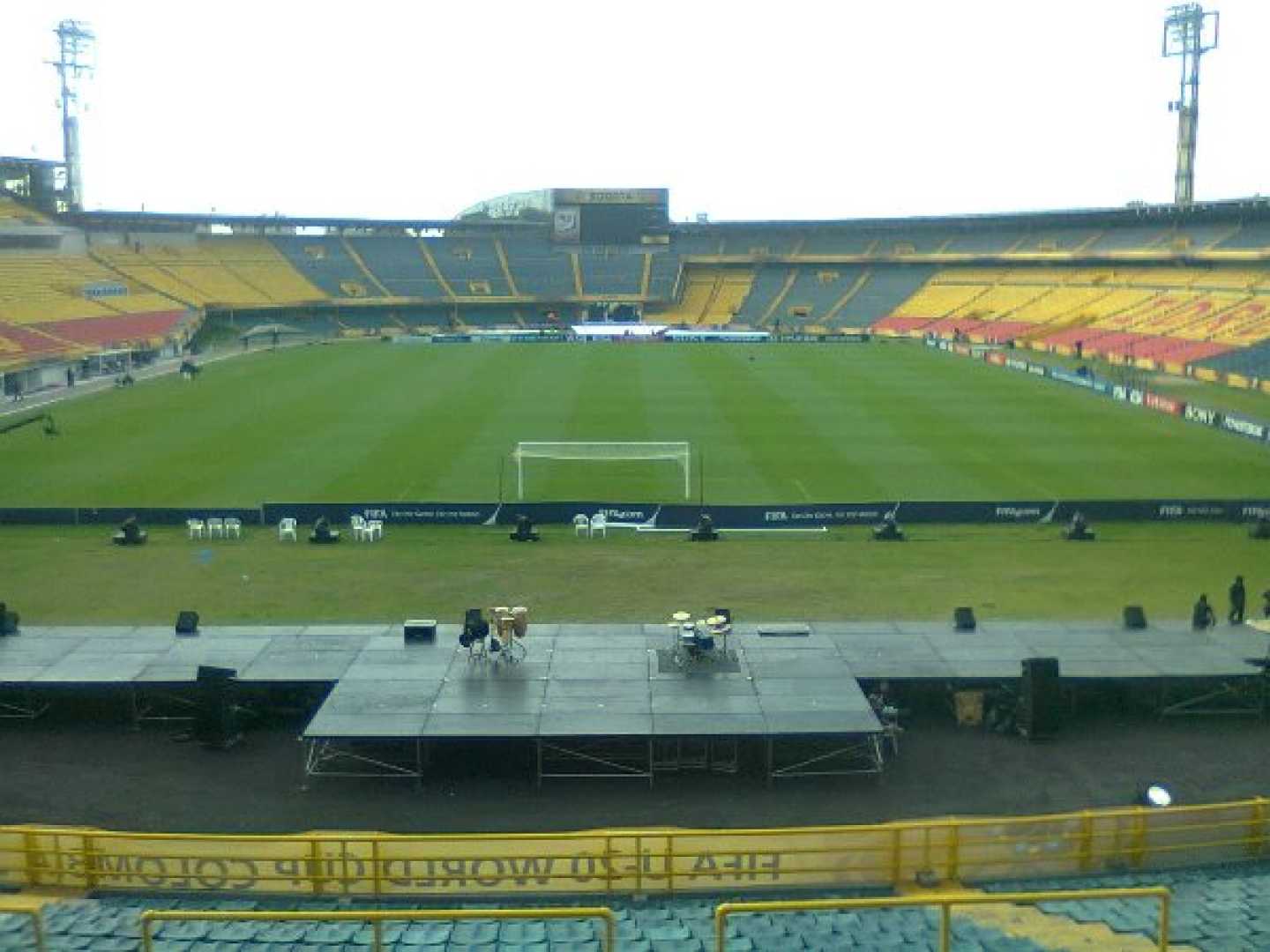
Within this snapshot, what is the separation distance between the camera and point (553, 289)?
12744 cm

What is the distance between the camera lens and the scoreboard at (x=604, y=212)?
131m

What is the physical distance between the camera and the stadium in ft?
39.8

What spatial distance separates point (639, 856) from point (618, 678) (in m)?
5.67

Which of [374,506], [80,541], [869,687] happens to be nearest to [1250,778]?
[869,687]

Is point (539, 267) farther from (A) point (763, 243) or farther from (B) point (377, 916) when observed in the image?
(B) point (377, 916)

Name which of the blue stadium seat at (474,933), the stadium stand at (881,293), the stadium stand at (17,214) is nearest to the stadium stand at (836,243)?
the stadium stand at (881,293)

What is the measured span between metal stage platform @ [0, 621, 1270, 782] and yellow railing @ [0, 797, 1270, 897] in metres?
2.97

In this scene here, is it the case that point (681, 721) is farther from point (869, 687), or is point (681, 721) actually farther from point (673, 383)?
point (673, 383)

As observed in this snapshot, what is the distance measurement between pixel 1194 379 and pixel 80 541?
5777 centimetres

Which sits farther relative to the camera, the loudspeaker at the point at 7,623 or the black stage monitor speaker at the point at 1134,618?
the black stage monitor speaker at the point at 1134,618

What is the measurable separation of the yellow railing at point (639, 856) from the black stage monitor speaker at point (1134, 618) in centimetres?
761

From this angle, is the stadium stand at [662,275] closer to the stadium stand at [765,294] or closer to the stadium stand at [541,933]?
the stadium stand at [765,294]

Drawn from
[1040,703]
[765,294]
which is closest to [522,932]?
[1040,703]

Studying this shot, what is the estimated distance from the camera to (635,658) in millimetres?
18578
